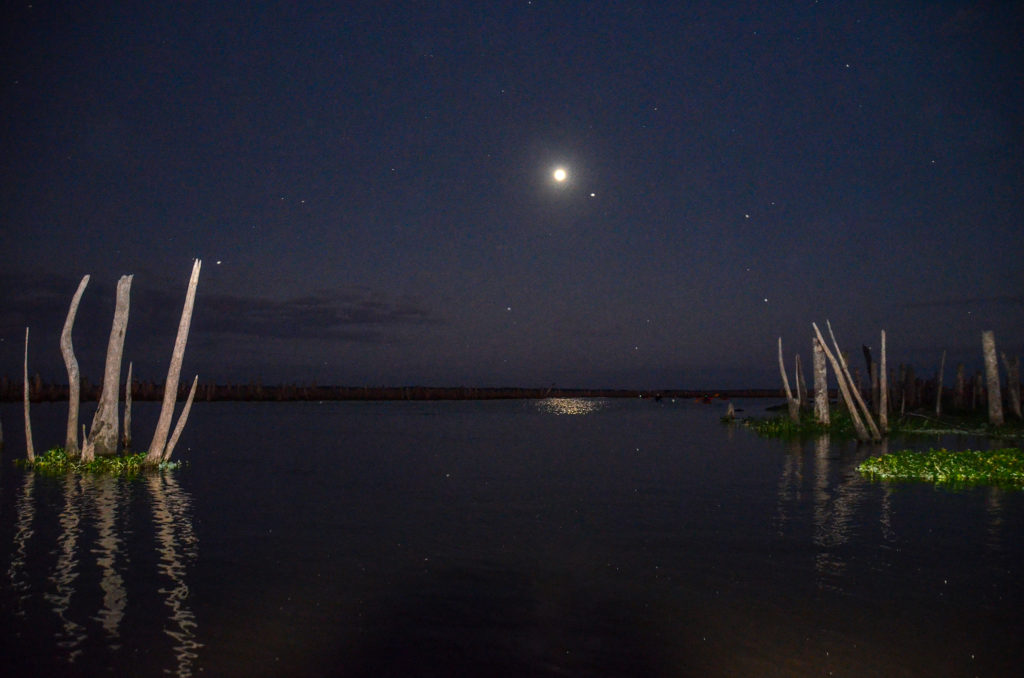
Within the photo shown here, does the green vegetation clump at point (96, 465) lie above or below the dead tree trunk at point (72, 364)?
below

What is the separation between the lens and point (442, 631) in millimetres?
10273

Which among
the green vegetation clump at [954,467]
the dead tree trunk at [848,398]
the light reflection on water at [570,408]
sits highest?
the dead tree trunk at [848,398]

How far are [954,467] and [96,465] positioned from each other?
27.4 m

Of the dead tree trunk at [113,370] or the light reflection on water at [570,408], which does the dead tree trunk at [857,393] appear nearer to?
the dead tree trunk at [113,370]

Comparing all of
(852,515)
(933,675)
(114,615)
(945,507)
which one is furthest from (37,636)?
(945,507)

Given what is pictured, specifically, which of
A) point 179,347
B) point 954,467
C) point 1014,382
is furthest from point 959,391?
→ point 179,347

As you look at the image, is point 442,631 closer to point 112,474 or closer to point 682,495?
point 682,495

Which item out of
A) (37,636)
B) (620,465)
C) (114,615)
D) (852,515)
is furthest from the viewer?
(620,465)

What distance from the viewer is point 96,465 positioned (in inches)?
1006

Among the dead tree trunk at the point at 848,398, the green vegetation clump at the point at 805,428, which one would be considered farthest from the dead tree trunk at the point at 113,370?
the green vegetation clump at the point at 805,428

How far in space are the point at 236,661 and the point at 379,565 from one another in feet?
15.7

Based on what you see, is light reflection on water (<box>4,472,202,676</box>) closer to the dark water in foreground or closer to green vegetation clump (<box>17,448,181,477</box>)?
the dark water in foreground

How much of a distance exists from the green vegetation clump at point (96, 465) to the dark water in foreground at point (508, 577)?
1284 millimetres

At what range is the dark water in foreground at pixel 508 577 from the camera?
9.38 meters
